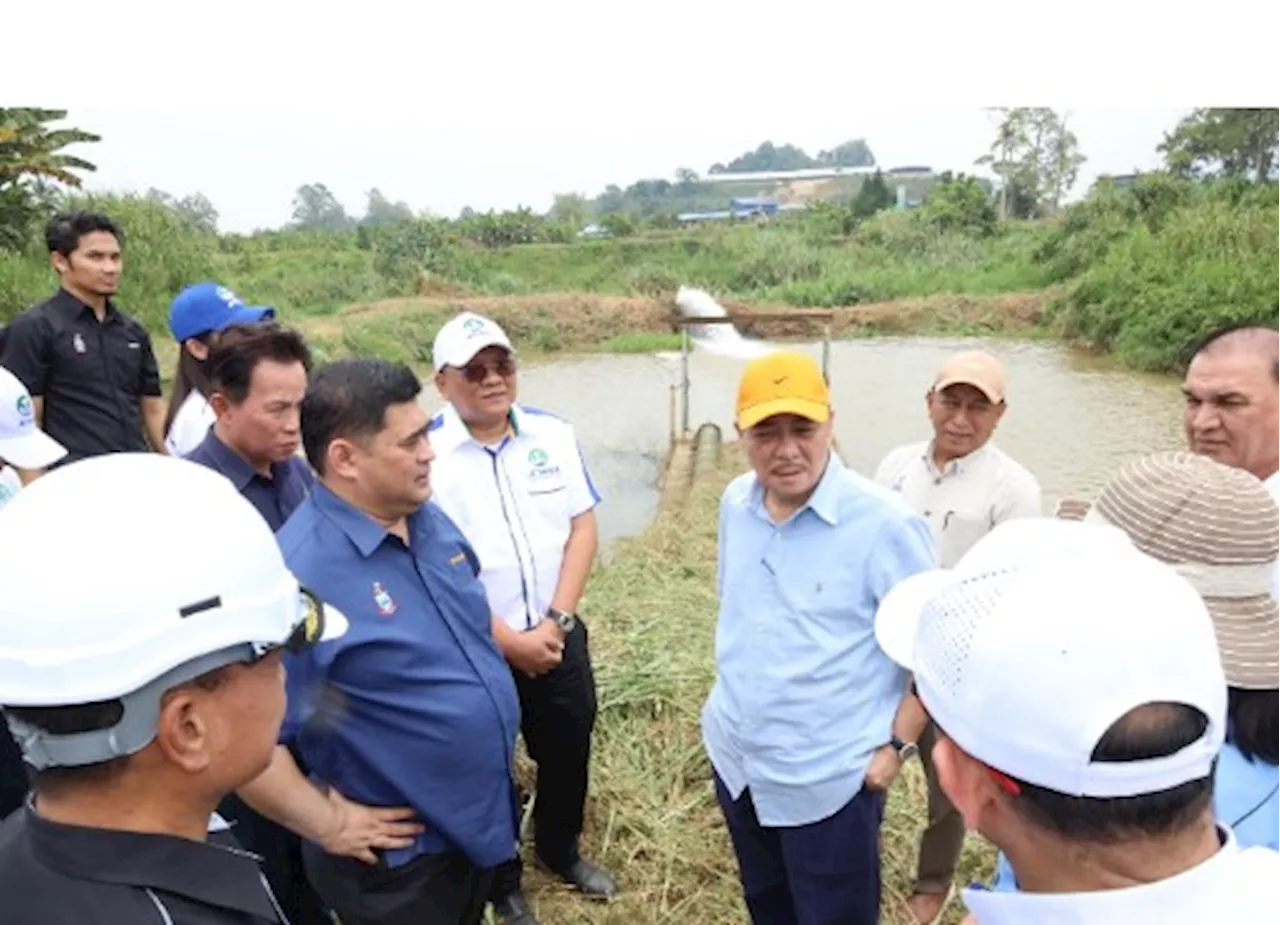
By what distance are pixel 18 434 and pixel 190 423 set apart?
1.87ft

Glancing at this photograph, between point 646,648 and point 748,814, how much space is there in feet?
7.57

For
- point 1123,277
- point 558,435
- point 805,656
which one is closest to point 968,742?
point 805,656

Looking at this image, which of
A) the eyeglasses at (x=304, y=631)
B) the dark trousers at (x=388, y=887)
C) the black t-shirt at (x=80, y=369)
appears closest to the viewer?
the eyeglasses at (x=304, y=631)

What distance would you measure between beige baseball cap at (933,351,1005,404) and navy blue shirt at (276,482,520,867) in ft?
5.44

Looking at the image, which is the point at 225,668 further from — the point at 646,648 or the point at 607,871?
the point at 646,648

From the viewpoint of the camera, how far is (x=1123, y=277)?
68.3ft

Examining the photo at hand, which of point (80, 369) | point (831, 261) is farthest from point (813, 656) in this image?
point (831, 261)

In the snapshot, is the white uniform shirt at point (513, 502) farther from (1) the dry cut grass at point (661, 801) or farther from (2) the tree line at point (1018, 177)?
→ (2) the tree line at point (1018, 177)

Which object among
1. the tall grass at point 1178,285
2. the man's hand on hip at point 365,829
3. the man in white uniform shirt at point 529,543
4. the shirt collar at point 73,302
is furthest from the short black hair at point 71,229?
the tall grass at point 1178,285

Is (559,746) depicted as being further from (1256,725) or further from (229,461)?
(1256,725)

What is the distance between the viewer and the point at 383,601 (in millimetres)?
1906

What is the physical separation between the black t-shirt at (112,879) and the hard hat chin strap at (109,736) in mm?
75

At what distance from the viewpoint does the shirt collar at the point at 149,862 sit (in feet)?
3.28

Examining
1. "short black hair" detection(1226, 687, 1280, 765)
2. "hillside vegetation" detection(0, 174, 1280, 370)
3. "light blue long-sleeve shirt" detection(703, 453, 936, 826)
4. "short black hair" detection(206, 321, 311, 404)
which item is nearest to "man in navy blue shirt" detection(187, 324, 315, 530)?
"short black hair" detection(206, 321, 311, 404)
